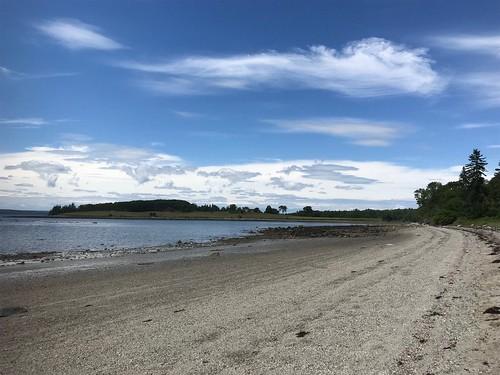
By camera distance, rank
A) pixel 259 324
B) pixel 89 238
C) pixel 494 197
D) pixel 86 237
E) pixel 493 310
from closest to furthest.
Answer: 1. pixel 259 324
2. pixel 493 310
3. pixel 89 238
4. pixel 86 237
5. pixel 494 197

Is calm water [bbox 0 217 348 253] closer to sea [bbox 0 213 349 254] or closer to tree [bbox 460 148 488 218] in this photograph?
sea [bbox 0 213 349 254]

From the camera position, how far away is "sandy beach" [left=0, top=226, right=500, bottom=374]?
8.05 metres

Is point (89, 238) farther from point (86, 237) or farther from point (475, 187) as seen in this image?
point (475, 187)

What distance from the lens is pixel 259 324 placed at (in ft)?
35.7

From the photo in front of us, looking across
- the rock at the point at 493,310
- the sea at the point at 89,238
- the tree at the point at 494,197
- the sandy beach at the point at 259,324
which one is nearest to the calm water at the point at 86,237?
the sea at the point at 89,238

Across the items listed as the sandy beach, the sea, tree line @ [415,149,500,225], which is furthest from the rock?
tree line @ [415,149,500,225]

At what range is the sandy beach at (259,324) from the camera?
8.05 metres

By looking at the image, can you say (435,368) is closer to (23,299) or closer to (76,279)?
(23,299)

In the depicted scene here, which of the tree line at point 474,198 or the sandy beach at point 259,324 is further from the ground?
the tree line at point 474,198

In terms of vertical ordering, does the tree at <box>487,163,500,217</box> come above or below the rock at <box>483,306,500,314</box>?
above

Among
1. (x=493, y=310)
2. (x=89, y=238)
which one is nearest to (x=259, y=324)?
(x=493, y=310)

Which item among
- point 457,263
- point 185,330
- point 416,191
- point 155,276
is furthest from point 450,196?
point 185,330

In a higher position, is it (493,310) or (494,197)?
(494,197)

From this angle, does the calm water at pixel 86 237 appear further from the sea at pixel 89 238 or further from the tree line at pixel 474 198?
the tree line at pixel 474 198
